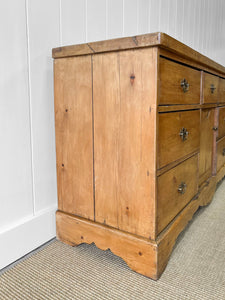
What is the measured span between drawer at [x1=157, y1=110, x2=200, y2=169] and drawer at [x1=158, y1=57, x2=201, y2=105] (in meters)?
0.05

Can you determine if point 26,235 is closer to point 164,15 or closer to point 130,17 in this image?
point 130,17

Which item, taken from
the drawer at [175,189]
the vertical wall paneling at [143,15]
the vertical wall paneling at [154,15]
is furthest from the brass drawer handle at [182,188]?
the vertical wall paneling at [154,15]

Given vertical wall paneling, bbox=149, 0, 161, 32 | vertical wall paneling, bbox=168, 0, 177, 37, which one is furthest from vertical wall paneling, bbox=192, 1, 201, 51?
vertical wall paneling, bbox=149, 0, 161, 32

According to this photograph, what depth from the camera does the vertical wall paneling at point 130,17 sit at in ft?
4.97

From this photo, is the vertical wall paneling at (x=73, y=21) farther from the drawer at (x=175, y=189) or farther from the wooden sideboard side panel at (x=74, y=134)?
the drawer at (x=175, y=189)

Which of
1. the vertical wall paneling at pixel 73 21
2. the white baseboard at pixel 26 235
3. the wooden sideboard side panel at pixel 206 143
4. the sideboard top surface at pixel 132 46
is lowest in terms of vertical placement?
the white baseboard at pixel 26 235

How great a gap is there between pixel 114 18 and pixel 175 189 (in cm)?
97

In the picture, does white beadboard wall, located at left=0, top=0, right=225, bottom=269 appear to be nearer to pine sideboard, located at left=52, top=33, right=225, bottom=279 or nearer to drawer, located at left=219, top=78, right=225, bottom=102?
pine sideboard, located at left=52, top=33, right=225, bottom=279

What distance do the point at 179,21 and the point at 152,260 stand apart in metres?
1.93

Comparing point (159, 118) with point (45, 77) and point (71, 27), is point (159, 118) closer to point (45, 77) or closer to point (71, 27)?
point (45, 77)

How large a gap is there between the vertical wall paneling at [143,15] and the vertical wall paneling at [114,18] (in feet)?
0.69

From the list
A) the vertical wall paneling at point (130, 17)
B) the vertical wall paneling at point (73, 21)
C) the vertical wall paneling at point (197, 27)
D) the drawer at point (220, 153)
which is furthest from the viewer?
the vertical wall paneling at point (197, 27)

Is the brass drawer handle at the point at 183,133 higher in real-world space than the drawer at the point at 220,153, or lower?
higher

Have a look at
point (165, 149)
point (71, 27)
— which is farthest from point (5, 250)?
point (71, 27)
